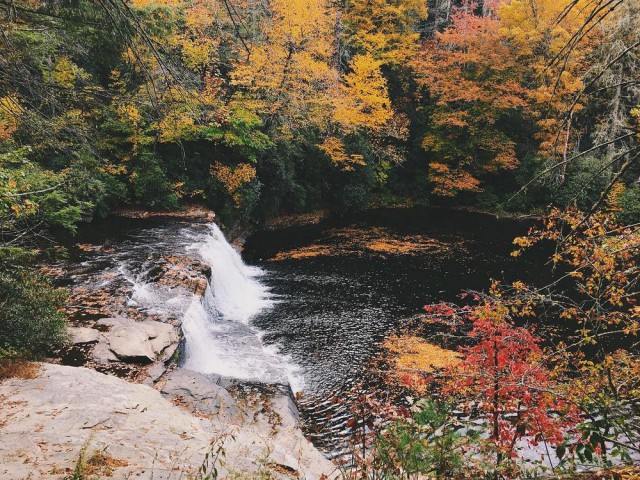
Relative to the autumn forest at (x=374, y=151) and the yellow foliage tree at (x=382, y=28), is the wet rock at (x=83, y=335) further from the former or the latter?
the yellow foliage tree at (x=382, y=28)

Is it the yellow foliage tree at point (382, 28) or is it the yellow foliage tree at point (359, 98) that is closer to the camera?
the yellow foliage tree at point (359, 98)

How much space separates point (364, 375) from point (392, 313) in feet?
10.5

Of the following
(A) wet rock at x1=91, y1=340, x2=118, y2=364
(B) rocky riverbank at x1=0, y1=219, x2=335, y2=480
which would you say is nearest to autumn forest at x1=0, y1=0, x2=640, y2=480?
(A) wet rock at x1=91, y1=340, x2=118, y2=364

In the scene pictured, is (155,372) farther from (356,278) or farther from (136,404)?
(356,278)

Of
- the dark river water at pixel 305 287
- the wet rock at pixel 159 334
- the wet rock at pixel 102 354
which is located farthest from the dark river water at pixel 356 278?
the wet rock at pixel 102 354

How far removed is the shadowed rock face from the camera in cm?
350

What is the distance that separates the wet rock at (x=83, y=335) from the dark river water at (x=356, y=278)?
146 inches

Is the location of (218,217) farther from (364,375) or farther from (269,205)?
(364,375)

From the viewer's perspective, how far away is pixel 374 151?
22359 mm

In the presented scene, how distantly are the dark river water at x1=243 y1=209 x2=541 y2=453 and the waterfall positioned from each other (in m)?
0.40

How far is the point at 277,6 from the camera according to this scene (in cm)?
1577

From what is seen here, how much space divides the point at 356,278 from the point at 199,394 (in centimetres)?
800

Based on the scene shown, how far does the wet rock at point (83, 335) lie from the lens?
6.92 metres

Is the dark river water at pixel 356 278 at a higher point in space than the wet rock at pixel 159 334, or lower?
higher
